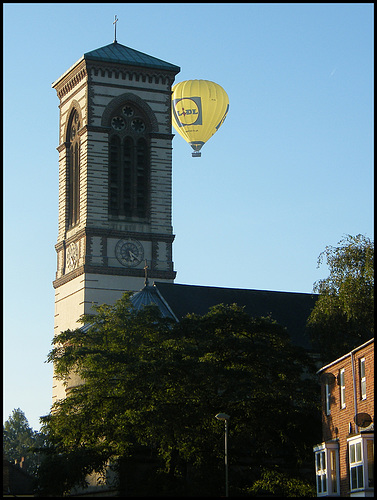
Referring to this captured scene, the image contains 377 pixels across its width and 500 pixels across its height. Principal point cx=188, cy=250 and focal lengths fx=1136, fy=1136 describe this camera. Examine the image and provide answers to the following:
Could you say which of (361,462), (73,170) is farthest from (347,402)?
(73,170)

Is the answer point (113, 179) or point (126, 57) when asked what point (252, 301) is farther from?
point (126, 57)

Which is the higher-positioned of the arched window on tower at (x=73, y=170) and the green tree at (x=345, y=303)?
the arched window on tower at (x=73, y=170)

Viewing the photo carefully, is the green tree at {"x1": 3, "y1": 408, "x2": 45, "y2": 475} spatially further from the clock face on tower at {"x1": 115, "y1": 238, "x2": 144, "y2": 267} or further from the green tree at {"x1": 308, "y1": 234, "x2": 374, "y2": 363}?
the green tree at {"x1": 308, "y1": 234, "x2": 374, "y2": 363}

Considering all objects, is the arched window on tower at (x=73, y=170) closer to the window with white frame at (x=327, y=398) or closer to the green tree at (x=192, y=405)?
the green tree at (x=192, y=405)

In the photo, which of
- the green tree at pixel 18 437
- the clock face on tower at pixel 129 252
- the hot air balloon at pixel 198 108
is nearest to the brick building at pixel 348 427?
the clock face on tower at pixel 129 252

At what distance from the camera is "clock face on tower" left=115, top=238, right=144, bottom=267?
91.8m

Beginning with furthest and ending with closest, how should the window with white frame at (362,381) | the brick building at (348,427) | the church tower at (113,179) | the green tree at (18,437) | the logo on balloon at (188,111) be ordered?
the green tree at (18,437), the logo on balloon at (188,111), the church tower at (113,179), the window with white frame at (362,381), the brick building at (348,427)

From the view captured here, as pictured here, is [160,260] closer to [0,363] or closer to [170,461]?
[170,461]

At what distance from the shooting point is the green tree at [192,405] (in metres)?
55.6

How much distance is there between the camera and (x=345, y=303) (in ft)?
215

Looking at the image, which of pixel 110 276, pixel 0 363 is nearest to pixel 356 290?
pixel 110 276

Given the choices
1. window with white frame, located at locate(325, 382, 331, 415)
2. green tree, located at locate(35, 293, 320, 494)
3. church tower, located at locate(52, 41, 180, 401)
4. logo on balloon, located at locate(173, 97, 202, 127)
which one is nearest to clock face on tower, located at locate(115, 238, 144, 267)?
church tower, located at locate(52, 41, 180, 401)

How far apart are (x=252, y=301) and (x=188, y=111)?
18306mm

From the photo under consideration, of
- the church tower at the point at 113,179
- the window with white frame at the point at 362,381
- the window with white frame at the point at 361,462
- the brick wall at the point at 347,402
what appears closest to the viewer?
the window with white frame at the point at 361,462
